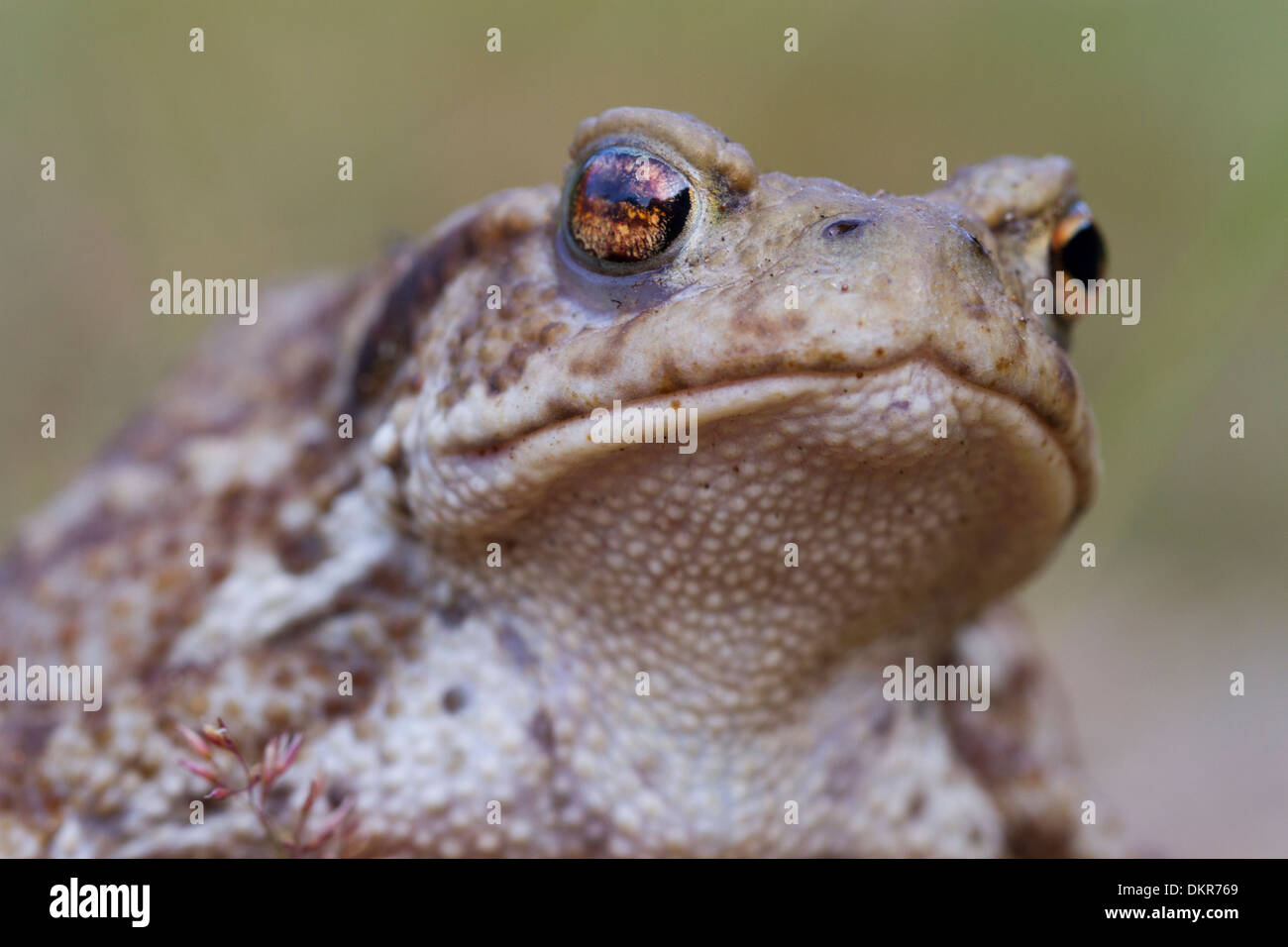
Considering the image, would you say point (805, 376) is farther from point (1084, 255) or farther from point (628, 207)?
point (1084, 255)

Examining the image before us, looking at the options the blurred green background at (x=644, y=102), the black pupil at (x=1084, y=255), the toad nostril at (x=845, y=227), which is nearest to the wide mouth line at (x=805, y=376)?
the toad nostril at (x=845, y=227)

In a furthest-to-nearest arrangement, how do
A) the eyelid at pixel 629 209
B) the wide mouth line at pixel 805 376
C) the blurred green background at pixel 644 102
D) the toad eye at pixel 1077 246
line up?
the blurred green background at pixel 644 102, the toad eye at pixel 1077 246, the eyelid at pixel 629 209, the wide mouth line at pixel 805 376

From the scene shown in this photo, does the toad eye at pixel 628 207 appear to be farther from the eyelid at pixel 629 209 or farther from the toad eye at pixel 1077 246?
the toad eye at pixel 1077 246

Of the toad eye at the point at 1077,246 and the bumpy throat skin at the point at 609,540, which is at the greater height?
the toad eye at the point at 1077,246

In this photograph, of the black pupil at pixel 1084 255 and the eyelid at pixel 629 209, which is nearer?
the eyelid at pixel 629 209

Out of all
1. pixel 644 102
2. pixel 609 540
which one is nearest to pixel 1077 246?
pixel 609 540

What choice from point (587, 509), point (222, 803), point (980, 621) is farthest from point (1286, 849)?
point (222, 803)

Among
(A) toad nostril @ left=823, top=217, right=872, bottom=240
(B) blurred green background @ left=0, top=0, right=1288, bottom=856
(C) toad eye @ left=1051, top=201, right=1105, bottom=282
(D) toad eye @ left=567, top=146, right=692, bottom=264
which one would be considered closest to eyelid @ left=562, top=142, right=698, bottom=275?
(D) toad eye @ left=567, top=146, right=692, bottom=264

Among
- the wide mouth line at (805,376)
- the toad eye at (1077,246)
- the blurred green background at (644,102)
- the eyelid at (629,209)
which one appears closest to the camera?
the wide mouth line at (805,376)
